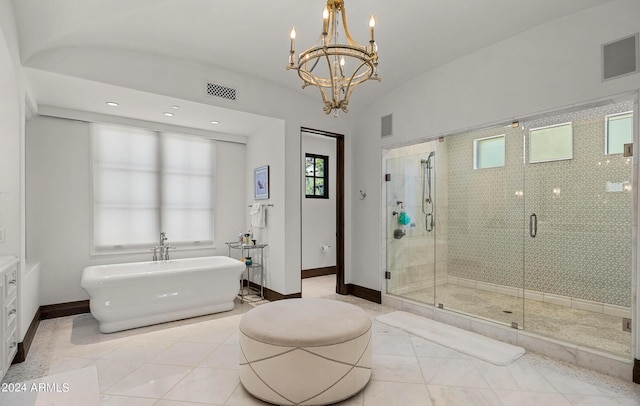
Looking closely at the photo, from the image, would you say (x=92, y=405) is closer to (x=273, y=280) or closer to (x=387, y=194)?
(x=273, y=280)

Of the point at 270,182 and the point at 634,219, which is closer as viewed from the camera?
the point at 634,219

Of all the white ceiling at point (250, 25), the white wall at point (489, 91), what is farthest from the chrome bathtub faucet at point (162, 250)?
the white wall at point (489, 91)

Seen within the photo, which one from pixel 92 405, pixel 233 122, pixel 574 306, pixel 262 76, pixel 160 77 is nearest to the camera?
pixel 92 405

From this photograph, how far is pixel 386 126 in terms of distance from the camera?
4.32m

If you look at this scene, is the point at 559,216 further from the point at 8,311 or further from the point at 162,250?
the point at 8,311

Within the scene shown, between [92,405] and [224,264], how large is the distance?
2.01 meters

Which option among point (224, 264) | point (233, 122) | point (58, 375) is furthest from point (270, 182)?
point (58, 375)

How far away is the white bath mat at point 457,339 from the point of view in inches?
109

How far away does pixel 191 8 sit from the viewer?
262 cm

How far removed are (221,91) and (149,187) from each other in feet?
5.68

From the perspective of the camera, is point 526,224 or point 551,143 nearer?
point 526,224

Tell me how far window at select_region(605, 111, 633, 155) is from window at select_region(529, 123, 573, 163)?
1.24 feet

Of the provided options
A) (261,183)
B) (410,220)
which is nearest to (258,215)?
(261,183)

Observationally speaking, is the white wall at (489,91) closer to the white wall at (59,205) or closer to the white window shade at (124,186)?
the white window shade at (124,186)
